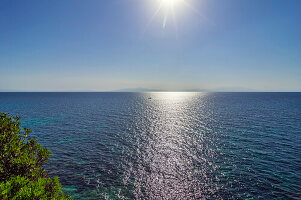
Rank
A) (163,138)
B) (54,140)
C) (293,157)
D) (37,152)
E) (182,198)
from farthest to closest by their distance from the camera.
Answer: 1. (163,138)
2. (54,140)
3. (293,157)
4. (182,198)
5. (37,152)

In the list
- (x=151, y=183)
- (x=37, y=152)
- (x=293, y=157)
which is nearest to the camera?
(x=37, y=152)

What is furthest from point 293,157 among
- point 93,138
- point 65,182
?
point 93,138

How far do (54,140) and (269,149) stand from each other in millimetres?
65720

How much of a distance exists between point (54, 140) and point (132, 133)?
2625cm

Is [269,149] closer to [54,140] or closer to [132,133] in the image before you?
[132,133]

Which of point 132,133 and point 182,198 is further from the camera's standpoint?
point 132,133

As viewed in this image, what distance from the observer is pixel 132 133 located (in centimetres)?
5462

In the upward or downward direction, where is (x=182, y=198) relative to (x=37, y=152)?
downward

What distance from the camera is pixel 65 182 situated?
87.9ft

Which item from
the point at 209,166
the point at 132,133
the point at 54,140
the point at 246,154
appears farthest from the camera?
the point at 132,133

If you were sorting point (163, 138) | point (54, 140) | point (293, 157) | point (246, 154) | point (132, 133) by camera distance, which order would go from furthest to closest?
point (132, 133)
point (163, 138)
point (54, 140)
point (246, 154)
point (293, 157)

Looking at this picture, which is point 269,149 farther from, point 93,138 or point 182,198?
point 93,138

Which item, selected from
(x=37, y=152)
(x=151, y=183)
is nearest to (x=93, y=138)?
(x=151, y=183)

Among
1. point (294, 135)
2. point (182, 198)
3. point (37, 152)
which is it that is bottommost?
point (182, 198)
